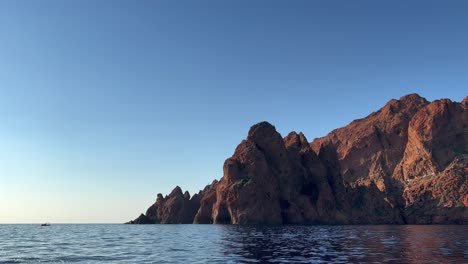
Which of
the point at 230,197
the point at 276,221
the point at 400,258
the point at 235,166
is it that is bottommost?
the point at 400,258

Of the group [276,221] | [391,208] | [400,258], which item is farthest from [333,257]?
[391,208]

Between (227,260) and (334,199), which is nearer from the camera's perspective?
(227,260)

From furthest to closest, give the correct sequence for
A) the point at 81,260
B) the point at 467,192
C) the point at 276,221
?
the point at 467,192 → the point at 276,221 → the point at 81,260

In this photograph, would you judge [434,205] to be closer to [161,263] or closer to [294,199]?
[294,199]

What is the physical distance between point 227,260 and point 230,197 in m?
141

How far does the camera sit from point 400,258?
41719mm

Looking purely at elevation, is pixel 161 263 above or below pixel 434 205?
below

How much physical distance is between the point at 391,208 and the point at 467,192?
109ft

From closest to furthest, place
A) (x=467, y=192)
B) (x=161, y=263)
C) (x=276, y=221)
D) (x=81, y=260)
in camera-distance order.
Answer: (x=161, y=263) < (x=81, y=260) < (x=276, y=221) < (x=467, y=192)

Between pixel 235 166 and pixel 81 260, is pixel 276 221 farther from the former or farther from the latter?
pixel 81 260

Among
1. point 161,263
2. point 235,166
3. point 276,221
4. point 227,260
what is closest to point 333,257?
point 227,260

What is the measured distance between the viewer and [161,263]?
3950cm

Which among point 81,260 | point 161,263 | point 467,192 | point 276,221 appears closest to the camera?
point 161,263

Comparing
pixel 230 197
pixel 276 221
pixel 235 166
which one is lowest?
pixel 276 221
